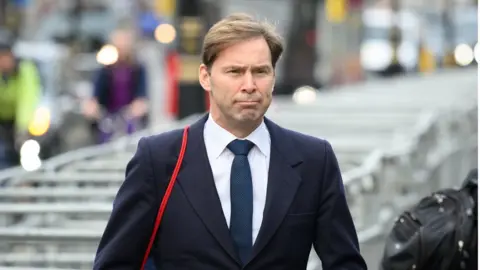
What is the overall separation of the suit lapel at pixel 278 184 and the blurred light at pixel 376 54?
42973mm

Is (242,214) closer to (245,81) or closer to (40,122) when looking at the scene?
(245,81)

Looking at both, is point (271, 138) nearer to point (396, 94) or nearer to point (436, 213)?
point (436, 213)

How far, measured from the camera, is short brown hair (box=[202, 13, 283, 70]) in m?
4.48

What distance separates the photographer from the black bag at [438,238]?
5.43 metres

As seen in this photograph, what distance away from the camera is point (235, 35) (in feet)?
14.7

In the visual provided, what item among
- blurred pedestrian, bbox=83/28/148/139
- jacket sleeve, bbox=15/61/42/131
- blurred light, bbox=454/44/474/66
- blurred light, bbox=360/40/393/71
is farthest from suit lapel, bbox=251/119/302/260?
blurred light, bbox=454/44/474/66

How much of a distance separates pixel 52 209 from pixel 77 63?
2670 centimetres

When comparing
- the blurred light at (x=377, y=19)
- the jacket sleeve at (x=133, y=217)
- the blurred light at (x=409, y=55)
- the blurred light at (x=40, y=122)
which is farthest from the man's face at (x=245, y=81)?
the blurred light at (x=409, y=55)

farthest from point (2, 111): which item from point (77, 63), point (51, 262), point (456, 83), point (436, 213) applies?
point (77, 63)

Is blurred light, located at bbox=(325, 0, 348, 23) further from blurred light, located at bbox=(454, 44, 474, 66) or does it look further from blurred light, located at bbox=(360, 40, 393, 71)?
blurred light, located at bbox=(454, 44, 474, 66)

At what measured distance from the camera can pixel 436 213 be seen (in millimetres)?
5500

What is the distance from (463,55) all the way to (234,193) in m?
46.3

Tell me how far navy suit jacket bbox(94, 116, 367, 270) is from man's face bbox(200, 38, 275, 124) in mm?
178

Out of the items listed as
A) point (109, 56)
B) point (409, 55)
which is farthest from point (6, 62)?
point (409, 55)
